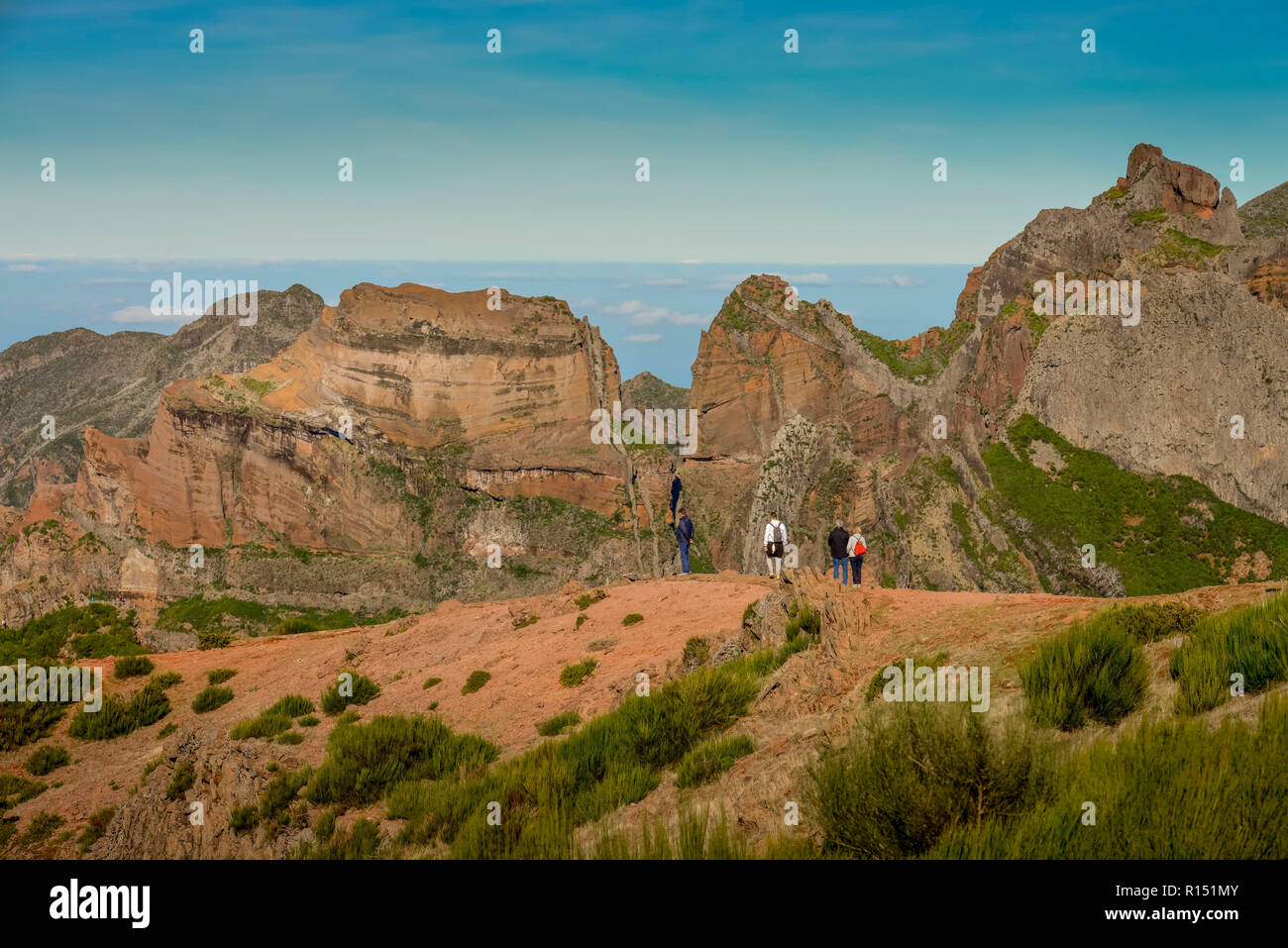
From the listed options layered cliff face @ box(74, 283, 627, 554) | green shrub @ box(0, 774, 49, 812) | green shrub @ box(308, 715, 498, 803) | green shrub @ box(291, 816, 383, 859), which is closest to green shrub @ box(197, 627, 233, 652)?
green shrub @ box(0, 774, 49, 812)

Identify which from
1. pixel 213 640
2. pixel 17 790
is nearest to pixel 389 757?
pixel 17 790

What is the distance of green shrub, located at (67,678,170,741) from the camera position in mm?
20719

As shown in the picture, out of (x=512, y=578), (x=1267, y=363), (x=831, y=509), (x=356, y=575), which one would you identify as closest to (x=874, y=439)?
(x=831, y=509)

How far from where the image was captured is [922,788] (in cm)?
701

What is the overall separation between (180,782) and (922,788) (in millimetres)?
13270

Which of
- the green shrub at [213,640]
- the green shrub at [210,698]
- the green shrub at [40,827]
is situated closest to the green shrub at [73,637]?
the green shrub at [213,640]

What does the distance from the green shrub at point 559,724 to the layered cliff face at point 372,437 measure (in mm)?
132947

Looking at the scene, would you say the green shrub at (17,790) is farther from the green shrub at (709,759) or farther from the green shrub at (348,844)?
the green shrub at (709,759)

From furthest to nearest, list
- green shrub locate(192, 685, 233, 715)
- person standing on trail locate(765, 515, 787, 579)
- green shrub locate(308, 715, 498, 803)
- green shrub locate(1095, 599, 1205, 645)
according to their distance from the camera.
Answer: person standing on trail locate(765, 515, 787, 579)
green shrub locate(192, 685, 233, 715)
green shrub locate(308, 715, 498, 803)
green shrub locate(1095, 599, 1205, 645)

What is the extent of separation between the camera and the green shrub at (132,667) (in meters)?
24.6

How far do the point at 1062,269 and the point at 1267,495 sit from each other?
45.7 m

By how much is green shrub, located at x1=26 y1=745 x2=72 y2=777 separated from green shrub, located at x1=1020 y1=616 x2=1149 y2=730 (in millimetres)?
20710

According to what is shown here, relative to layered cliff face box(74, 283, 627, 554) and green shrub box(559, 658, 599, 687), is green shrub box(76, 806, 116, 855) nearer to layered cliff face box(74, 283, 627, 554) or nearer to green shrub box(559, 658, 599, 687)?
green shrub box(559, 658, 599, 687)

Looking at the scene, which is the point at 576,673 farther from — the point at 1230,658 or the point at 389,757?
the point at 1230,658
